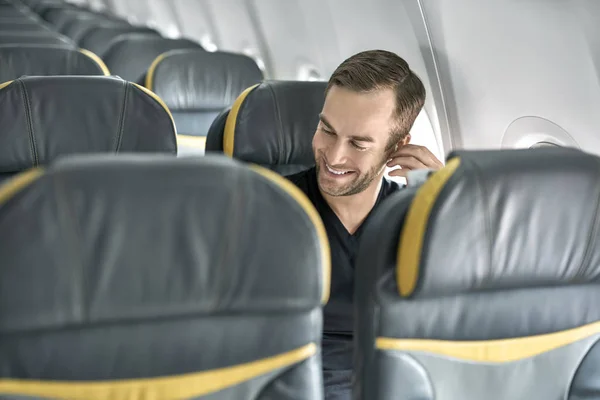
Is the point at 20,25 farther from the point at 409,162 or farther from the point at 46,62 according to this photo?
the point at 409,162

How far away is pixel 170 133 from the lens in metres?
2.76

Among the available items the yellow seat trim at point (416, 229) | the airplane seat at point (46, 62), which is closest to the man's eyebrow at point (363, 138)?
the yellow seat trim at point (416, 229)

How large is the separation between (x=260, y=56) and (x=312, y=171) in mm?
4714

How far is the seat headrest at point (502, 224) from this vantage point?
4.89 ft

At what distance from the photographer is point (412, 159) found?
2244 mm

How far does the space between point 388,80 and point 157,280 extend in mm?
1033

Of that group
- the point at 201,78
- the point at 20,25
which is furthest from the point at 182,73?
the point at 20,25

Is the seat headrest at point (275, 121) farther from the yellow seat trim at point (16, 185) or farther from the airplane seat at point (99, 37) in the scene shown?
the airplane seat at point (99, 37)

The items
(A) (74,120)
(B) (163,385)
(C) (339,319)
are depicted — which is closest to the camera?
(B) (163,385)

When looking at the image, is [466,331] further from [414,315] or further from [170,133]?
[170,133]

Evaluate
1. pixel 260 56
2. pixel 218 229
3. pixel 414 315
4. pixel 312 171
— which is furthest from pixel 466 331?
pixel 260 56

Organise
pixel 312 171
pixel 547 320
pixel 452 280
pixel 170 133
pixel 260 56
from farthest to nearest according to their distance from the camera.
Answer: pixel 260 56 < pixel 170 133 < pixel 312 171 < pixel 547 320 < pixel 452 280

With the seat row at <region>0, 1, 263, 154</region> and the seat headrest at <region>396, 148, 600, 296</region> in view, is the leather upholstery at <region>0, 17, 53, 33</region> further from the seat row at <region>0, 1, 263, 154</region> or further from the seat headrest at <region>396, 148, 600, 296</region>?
the seat headrest at <region>396, 148, 600, 296</region>

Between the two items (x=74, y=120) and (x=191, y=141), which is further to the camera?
(x=191, y=141)
